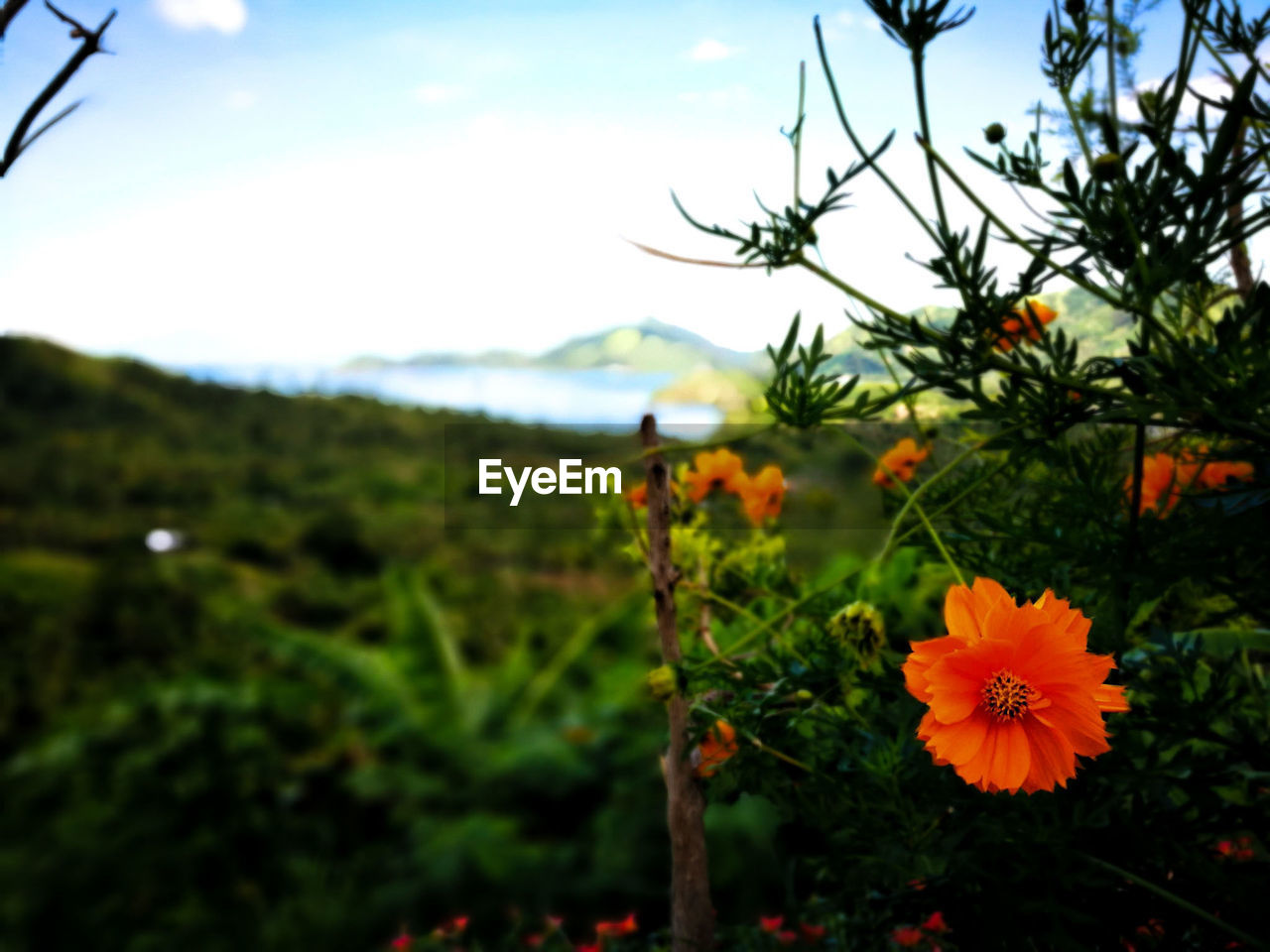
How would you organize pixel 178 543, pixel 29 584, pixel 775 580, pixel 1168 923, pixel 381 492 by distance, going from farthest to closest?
1. pixel 381 492
2. pixel 178 543
3. pixel 29 584
4. pixel 775 580
5. pixel 1168 923

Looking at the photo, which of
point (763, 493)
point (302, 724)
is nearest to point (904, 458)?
point (763, 493)

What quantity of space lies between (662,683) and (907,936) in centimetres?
30

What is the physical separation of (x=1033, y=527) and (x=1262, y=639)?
0.16 m

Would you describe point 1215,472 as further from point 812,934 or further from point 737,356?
point 812,934

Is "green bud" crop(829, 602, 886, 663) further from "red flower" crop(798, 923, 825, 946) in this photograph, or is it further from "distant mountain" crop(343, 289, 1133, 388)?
"red flower" crop(798, 923, 825, 946)

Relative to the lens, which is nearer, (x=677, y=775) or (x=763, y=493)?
(x=677, y=775)

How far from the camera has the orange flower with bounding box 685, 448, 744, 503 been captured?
2.31 feet

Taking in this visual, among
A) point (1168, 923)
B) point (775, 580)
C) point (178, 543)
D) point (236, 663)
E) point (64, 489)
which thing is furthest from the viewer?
point (64, 489)

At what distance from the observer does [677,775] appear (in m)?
0.52

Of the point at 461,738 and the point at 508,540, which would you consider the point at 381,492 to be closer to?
the point at 508,540

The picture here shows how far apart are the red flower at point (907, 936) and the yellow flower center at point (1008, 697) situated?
31 cm

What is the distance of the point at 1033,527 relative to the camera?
1.56 feet

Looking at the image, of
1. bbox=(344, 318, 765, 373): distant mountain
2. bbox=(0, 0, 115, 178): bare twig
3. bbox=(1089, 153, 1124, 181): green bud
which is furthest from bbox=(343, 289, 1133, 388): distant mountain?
bbox=(0, 0, 115, 178): bare twig

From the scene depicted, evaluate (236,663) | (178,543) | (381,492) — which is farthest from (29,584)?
(381,492)
